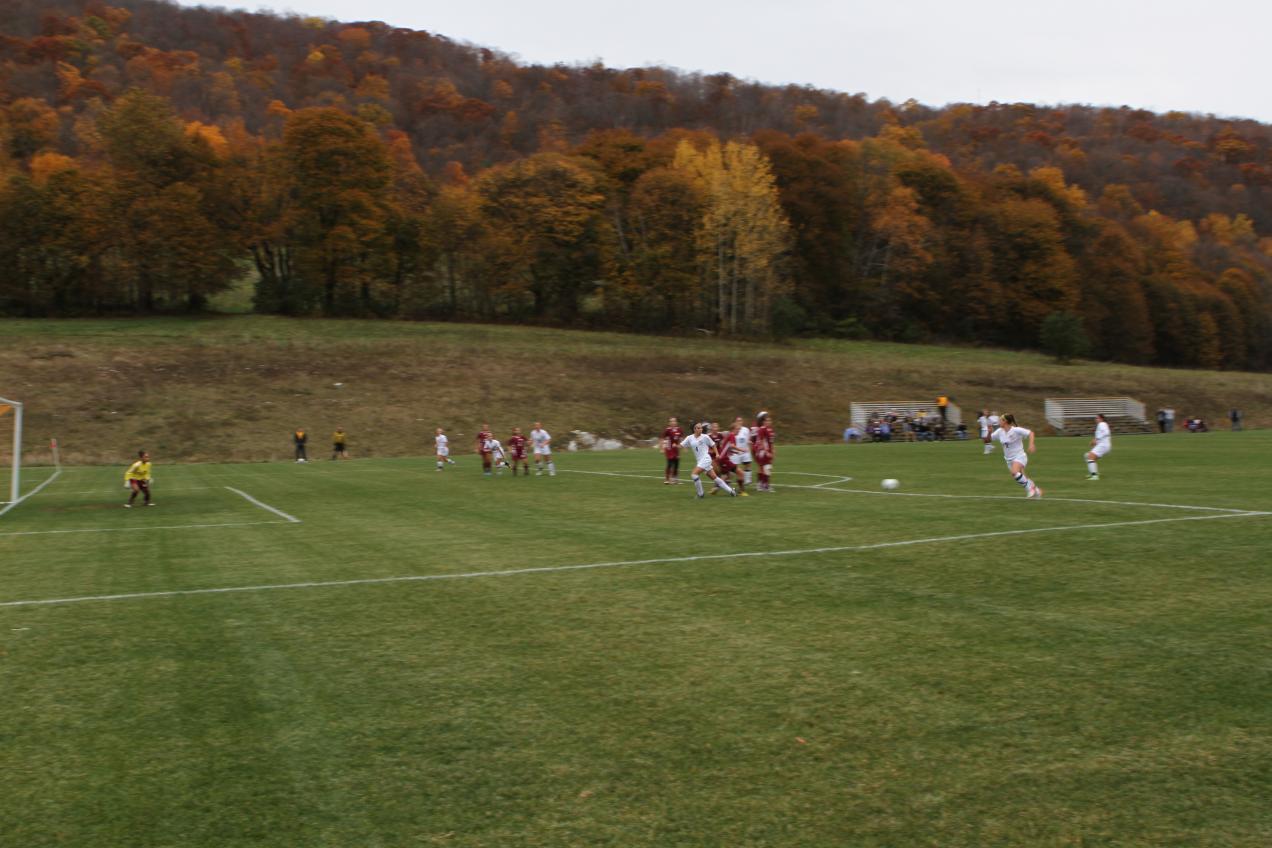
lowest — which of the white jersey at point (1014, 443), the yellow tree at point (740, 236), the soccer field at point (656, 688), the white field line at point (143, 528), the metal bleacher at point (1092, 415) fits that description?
the metal bleacher at point (1092, 415)

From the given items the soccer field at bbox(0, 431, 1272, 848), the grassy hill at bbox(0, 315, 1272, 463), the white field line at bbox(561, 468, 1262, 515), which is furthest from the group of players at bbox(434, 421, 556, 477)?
the grassy hill at bbox(0, 315, 1272, 463)

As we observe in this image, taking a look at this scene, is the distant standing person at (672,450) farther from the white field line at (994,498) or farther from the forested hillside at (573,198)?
the forested hillside at (573,198)

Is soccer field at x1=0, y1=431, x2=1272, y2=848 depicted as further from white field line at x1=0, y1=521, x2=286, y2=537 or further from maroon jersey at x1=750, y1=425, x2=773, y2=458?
maroon jersey at x1=750, y1=425, x2=773, y2=458

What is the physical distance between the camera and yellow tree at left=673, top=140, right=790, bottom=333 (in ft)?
258

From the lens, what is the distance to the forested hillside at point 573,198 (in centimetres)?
7206

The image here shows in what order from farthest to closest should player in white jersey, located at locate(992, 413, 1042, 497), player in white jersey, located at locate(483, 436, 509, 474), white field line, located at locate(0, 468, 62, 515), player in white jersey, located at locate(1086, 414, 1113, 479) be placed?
player in white jersey, located at locate(483, 436, 509, 474)
player in white jersey, located at locate(1086, 414, 1113, 479)
white field line, located at locate(0, 468, 62, 515)
player in white jersey, located at locate(992, 413, 1042, 497)

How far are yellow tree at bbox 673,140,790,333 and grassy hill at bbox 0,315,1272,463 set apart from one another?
18.1ft

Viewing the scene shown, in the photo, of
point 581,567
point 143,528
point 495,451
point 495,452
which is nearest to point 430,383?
point 495,452

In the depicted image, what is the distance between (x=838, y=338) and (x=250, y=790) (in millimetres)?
81367

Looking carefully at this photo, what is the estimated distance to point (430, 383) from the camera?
61562mm

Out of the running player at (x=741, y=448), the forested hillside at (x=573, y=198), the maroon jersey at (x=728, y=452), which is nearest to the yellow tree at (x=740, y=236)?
the forested hillside at (x=573, y=198)

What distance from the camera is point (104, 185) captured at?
225ft

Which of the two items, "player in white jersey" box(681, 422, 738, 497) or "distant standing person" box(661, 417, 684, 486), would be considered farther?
"distant standing person" box(661, 417, 684, 486)

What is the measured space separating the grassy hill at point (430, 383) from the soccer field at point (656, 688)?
126 ft
